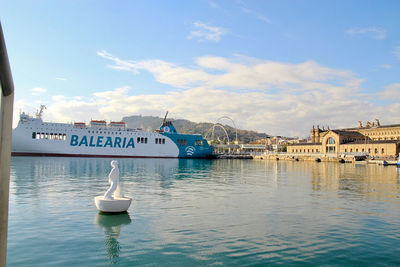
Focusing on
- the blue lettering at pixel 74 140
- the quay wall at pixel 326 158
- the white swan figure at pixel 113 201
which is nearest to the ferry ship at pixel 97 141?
the blue lettering at pixel 74 140

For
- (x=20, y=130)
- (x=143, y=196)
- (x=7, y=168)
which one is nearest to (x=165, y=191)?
(x=143, y=196)

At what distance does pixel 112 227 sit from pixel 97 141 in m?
63.2

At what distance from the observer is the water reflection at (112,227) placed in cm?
802

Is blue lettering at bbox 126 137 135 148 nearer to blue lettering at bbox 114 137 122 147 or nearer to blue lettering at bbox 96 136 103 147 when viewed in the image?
blue lettering at bbox 114 137 122 147

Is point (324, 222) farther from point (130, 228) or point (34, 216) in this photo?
point (34, 216)

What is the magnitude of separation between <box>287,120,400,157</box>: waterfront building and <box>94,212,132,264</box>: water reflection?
77945 millimetres

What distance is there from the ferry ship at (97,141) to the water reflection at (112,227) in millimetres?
58527

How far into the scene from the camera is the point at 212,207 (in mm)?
14203

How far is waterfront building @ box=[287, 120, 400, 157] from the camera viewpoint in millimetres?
76938

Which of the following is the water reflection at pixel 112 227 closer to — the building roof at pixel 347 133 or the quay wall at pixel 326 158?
the quay wall at pixel 326 158

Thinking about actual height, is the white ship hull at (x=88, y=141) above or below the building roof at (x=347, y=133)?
below

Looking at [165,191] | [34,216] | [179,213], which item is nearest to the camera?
[34,216]

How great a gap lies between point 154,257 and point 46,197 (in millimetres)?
10334

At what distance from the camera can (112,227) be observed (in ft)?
34.0
